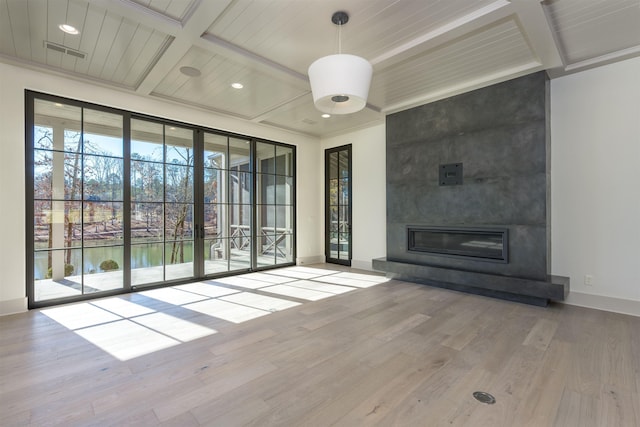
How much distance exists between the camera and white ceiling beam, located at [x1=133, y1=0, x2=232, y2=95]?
254cm

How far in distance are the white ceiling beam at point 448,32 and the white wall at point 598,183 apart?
1968 mm

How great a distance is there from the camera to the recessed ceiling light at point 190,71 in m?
3.67

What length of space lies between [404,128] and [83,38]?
14.6 feet

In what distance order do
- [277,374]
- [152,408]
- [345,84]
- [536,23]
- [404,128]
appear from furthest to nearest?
[404,128] → [536,23] → [345,84] → [277,374] → [152,408]

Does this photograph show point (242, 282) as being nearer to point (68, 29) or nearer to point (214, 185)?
point (214, 185)

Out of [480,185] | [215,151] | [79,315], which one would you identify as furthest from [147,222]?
[480,185]

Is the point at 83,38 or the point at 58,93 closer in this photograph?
the point at 83,38

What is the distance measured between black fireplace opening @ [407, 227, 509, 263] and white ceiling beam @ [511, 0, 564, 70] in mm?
2096

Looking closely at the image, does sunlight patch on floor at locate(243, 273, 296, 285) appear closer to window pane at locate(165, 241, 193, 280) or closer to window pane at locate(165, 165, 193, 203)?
window pane at locate(165, 241, 193, 280)

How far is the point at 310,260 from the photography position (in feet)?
22.5

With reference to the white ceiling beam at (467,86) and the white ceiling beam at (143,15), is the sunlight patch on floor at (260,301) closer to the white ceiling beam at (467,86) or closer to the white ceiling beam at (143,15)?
the white ceiling beam at (143,15)

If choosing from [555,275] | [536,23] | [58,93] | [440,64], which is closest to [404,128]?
[440,64]

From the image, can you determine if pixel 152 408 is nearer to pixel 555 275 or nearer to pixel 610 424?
pixel 610 424

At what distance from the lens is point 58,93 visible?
3799 mm
